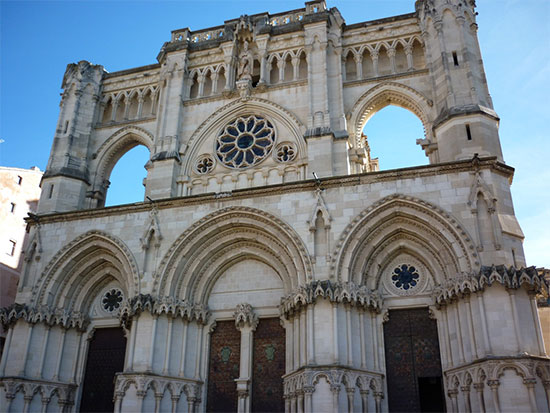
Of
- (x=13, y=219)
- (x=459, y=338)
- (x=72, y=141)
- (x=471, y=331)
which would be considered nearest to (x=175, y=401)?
(x=459, y=338)

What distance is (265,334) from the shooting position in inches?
617

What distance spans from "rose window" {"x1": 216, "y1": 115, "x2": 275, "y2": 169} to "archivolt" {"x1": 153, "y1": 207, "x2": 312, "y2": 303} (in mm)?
2780

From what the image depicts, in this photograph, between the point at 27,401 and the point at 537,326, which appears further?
the point at 27,401

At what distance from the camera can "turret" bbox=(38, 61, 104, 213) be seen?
19281 mm

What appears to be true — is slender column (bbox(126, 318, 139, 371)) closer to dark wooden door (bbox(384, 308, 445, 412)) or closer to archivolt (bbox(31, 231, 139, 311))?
archivolt (bbox(31, 231, 139, 311))

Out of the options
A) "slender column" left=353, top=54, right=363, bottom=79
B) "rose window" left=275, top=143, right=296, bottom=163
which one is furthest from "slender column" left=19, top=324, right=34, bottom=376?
"slender column" left=353, top=54, right=363, bottom=79

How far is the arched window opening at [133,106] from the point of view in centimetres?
2116

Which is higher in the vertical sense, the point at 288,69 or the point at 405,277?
the point at 288,69

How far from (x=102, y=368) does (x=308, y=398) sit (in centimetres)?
720

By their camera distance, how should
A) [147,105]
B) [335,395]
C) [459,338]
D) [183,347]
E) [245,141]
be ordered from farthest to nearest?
[147,105]
[245,141]
[183,347]
[459,338]
[335,395]

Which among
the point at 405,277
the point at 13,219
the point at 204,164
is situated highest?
the point at 13,219

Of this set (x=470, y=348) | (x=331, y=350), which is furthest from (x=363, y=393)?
(x=470, y=348)

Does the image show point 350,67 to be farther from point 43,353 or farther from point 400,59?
point 43,353

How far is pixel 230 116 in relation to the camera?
19.5 metres
